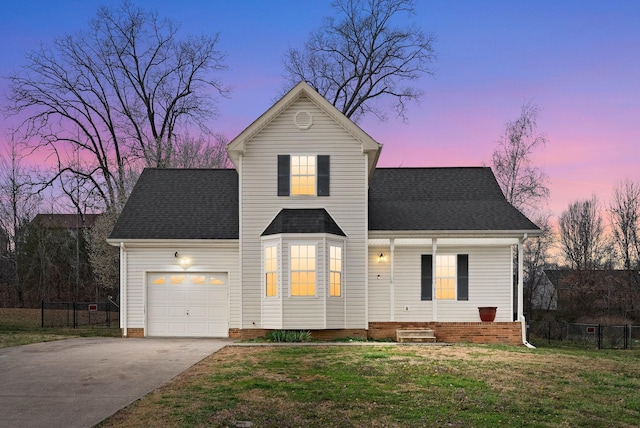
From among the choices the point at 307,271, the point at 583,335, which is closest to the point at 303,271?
the point at 307,271

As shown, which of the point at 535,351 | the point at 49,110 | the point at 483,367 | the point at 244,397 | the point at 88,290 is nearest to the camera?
the point at 244,397

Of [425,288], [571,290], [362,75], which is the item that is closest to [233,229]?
[425,288]

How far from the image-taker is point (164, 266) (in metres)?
19.3

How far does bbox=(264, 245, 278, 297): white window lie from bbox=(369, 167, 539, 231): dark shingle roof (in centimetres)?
335

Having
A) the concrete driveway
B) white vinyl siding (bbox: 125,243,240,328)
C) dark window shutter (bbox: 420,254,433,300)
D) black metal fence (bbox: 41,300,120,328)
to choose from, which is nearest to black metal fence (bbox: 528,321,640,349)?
dark window shutter (bbox: 420,254,433,300)

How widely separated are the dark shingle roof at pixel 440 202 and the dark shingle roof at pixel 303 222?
5.45 feet

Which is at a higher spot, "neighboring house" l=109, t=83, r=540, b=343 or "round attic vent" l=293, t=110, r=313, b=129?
"round attic vent" l=293, t=110, r=313, b=129

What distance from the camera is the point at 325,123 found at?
18.5 meters

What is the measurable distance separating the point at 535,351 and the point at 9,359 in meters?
13.5

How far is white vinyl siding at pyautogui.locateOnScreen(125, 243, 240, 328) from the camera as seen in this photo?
63.1 ft

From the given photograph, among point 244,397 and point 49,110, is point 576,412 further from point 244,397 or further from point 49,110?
point 49,110

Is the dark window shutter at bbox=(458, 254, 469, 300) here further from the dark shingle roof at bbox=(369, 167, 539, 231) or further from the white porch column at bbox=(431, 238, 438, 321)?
the dark shingle roof at bbox=(369, 167, 539, 231)

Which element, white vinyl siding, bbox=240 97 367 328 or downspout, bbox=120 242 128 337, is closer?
white vinyl siding, bbox=240 97 367 328

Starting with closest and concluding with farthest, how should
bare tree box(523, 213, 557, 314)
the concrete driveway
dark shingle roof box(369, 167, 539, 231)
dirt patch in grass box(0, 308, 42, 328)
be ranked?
the concrete driveway < dark shingle roof box(369, 167, 539, 231) < dirt patch in grass box(0, 308, 42, 328) < bare tree box(523, 213, 557, 314)
